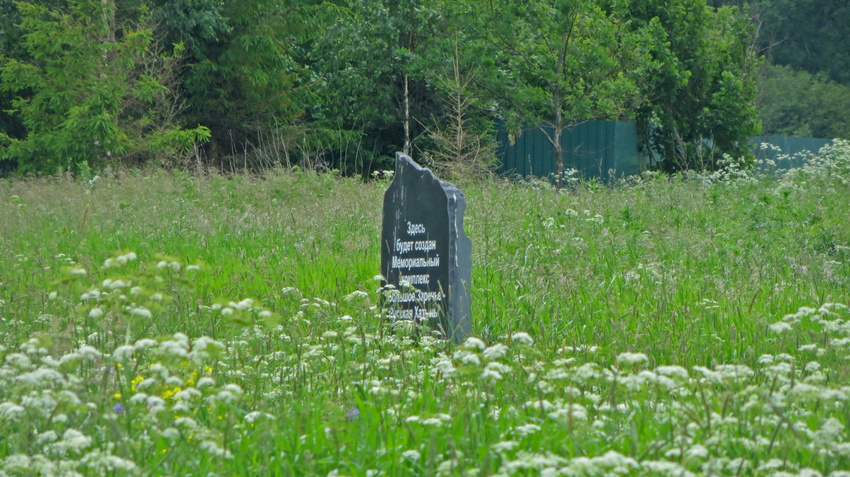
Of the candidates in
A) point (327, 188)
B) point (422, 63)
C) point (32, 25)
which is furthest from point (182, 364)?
point (32, 25)

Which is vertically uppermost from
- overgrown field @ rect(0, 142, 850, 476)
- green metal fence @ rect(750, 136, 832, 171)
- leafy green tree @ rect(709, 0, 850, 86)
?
leafy green tree @ rect(709, 0, 850, 86)

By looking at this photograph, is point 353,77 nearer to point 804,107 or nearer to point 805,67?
point 804,107

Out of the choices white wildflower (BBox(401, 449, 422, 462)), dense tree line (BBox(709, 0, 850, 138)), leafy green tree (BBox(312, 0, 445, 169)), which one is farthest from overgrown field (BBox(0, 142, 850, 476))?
dense tree line (BBox(709, 0, 850, 138))

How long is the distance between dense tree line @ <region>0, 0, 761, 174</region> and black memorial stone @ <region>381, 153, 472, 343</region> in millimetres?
10772

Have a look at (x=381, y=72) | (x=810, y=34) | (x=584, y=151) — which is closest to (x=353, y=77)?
(x=381, y=72)

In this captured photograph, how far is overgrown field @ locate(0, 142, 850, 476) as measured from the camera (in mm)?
2262

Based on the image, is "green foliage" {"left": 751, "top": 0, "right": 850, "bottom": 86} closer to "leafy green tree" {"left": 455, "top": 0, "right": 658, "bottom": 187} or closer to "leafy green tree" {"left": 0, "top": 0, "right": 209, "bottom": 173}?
"leafy green tree" {"left": 455, "top": 0, "right": 658, "bottom": 187}

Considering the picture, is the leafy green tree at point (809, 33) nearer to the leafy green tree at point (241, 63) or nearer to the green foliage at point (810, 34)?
the green foliage at point (810, 34)

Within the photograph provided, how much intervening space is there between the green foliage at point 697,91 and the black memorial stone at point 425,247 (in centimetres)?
1585

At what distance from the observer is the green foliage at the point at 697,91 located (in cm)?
2012

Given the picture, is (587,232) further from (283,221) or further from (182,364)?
(182,364)

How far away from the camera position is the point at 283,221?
910 centimetres

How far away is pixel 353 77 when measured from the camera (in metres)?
20.5

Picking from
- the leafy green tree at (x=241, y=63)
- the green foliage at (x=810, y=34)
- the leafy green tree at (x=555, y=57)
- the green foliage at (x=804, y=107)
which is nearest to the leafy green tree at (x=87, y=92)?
the leafy green tree at (x=241, y=63)
